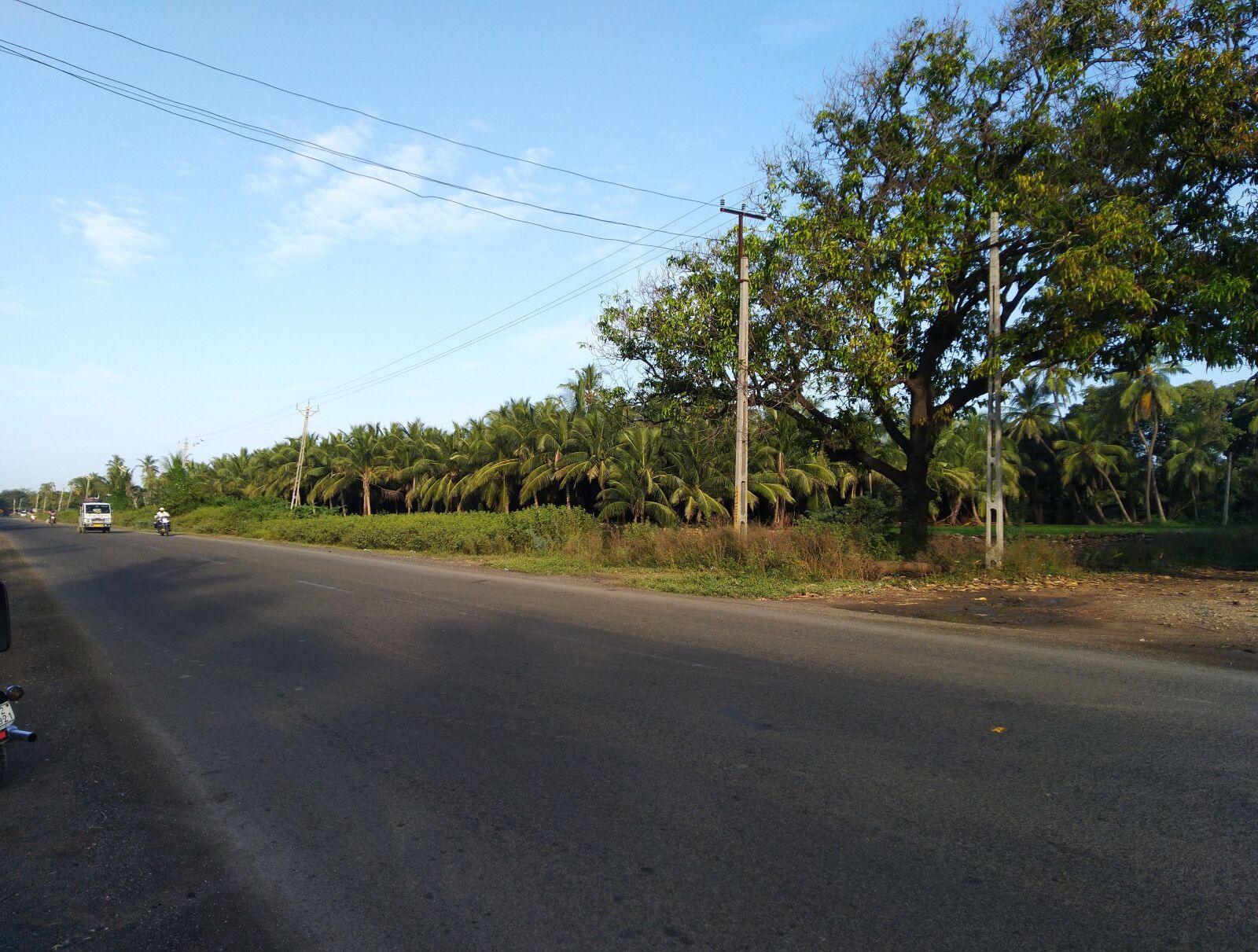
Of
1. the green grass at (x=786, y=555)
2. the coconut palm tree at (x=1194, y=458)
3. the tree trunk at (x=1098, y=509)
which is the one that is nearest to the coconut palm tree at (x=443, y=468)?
the green grass at (x=786, y=555)

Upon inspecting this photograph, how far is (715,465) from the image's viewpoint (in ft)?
125

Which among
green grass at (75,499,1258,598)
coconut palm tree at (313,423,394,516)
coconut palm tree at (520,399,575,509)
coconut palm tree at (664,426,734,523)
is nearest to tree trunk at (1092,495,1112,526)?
coconut palm tree at (664,426,734,523)

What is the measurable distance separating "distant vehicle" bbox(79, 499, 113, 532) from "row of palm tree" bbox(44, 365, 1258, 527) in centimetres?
1096

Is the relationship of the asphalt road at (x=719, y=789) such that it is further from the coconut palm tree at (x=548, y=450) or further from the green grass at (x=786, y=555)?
the coconut palm tree at (x=548, y=450)

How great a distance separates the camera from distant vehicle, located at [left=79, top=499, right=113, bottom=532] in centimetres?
5178

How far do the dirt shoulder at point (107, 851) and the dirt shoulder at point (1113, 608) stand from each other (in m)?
8.69

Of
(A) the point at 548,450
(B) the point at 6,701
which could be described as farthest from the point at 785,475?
(B) the point at 6,701

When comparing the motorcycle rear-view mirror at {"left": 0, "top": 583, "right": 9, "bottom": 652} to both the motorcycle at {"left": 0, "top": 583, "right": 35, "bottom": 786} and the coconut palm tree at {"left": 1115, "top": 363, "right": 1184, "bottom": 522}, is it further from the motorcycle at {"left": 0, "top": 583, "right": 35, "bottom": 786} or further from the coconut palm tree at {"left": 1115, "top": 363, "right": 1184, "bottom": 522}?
the coconut palm tree at {"left": 1115, "top": 363, "right": 1184, "bottom": 522}

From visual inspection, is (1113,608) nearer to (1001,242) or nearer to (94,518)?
(1001,242)

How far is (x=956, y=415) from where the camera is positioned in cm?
2002

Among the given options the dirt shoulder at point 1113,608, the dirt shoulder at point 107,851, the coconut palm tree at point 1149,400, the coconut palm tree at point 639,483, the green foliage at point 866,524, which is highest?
the coconut palm tree at point 1149,400

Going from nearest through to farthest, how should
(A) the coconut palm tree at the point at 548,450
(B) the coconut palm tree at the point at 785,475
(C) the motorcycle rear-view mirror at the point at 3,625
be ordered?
(C) the motorcycle rear-view mirror at the point at 3,625 → (B) the coconut palm tree at the point at 785,475 → (A) the coconut palm tree at the point at 548,450

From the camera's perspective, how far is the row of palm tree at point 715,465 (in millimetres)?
38156

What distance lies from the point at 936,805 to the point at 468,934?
2.51m
